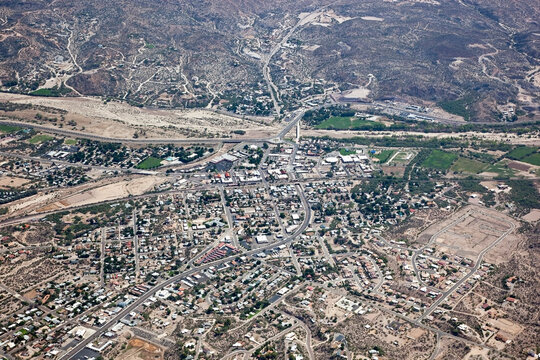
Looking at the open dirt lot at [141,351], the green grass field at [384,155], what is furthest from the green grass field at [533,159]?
the open dirt lot at [141,351]

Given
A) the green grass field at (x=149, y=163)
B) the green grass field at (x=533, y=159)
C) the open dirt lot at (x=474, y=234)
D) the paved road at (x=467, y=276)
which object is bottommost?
the green grass field at (x=149, y=163)

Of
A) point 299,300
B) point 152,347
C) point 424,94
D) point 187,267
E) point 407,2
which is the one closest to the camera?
point 152,347

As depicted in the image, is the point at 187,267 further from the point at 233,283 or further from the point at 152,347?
the point at 152,347

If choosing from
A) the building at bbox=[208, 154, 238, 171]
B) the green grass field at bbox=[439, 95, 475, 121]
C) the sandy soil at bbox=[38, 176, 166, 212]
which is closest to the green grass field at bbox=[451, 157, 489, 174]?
the green grass field at bbox=[439, 95, 475, 121]

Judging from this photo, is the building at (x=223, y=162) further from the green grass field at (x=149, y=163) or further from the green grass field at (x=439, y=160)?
the green grass field at (x=439, y=160)

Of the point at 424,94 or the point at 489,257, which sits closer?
the point at 489,257

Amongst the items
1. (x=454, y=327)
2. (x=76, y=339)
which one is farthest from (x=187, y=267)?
(x=454, y=327)
